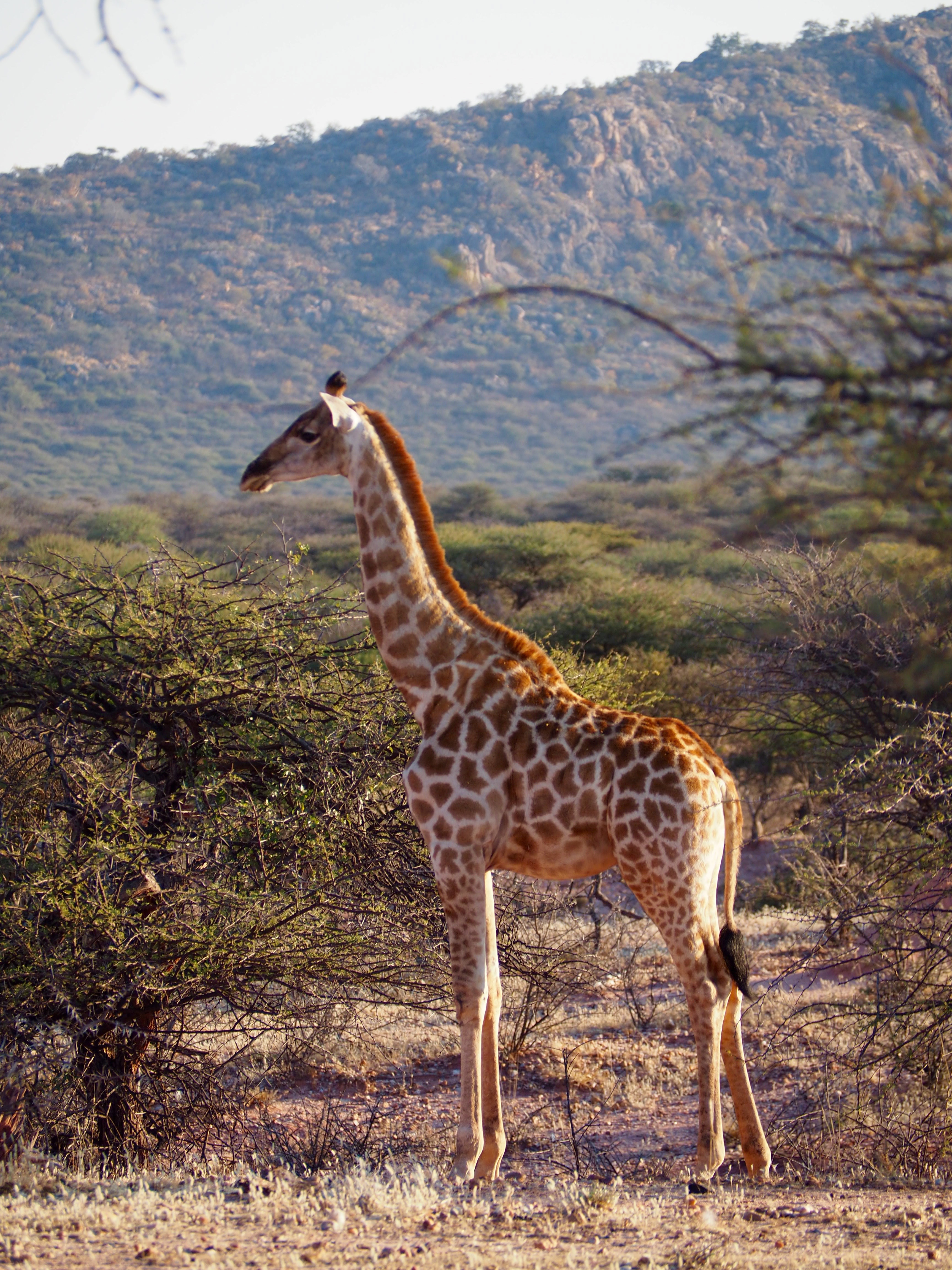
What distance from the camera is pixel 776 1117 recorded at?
6516mm

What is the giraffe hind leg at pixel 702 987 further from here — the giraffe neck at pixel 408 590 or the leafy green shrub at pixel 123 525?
the leafy green shrub at pixel 123 525

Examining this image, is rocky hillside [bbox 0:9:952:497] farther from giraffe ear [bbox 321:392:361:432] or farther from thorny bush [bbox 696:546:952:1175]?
giraffe ear [bbox 321:392:361:432]

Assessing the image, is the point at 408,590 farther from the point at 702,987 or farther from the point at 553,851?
the point at 702,987

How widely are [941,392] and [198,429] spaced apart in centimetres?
8186

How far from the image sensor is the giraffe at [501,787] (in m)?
5.60

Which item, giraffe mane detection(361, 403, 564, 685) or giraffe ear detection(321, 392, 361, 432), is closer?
giraffe ear detection(321, 392, 361, 432)

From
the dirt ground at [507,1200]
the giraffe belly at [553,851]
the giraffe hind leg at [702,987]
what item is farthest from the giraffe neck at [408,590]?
the dirt ground at [507,1200]

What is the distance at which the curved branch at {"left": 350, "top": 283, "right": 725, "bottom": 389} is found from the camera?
2.86 meters

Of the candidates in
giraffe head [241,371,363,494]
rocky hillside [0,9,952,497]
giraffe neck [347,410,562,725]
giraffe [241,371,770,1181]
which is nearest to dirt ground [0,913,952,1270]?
giraffe [241,371,770,1181]

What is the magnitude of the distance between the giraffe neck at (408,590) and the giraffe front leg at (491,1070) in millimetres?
1041

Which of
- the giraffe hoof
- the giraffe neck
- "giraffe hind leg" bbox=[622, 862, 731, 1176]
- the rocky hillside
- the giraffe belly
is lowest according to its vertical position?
the giraffe hoof

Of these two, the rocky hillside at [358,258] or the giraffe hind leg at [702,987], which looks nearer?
the giraffe hind leg at [702,987]

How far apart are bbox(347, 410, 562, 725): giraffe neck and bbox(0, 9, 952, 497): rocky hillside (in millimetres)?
49803

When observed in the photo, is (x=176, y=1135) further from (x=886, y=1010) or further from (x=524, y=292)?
(x=524, y=292)
